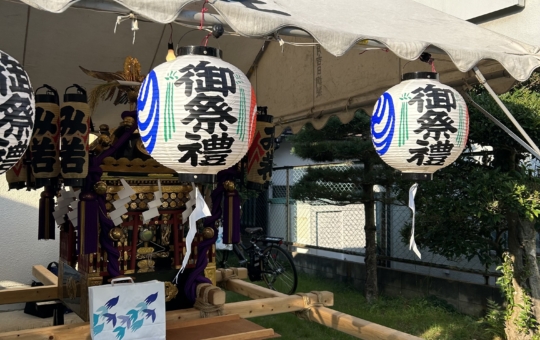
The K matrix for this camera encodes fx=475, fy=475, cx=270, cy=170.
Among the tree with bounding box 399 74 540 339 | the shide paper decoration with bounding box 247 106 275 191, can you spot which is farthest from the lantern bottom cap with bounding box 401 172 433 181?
the tree with bounding box 399 74 540 339

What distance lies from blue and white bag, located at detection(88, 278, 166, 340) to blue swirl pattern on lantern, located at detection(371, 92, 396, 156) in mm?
1668

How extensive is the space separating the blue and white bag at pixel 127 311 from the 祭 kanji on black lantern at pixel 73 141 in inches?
27.7

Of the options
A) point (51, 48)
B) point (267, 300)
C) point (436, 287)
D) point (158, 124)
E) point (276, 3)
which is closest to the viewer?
point (158, 124)

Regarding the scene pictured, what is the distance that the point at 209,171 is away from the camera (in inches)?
94.4

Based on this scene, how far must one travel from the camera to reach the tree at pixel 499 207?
450cm

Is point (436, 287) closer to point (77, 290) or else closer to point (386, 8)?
point (386, 8)

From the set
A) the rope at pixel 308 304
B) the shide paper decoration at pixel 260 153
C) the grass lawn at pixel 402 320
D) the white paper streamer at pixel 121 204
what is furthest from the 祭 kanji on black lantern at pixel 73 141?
the grass lawn at pixel 402 320

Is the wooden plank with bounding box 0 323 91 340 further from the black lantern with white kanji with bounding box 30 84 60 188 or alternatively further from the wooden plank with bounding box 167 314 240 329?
the black lantern with white kanji with bounding box 30 84 60 188

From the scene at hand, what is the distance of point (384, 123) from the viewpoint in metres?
3.02

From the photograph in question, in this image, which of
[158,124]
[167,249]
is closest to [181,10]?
[158,124]

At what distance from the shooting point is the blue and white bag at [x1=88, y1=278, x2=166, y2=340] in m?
2.76

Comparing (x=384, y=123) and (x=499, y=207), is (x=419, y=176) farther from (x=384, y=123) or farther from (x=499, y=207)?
(x=499, y=207)

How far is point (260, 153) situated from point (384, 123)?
46.8 inches

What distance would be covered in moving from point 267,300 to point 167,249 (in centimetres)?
90
